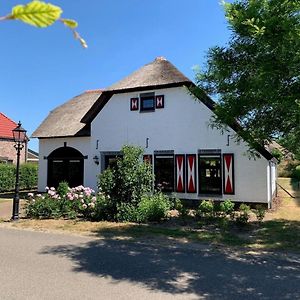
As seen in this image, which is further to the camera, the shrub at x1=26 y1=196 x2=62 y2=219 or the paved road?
the shrub at x1=26 y1=196 x2=62 y2=219

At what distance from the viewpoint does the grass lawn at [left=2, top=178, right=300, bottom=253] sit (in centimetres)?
984

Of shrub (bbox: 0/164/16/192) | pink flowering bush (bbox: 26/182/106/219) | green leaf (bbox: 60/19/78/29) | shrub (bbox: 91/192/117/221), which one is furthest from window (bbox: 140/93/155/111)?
green leaf (bbox: 60/19/78/29)

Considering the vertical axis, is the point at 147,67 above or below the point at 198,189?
above

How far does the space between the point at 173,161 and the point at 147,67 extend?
580 cm

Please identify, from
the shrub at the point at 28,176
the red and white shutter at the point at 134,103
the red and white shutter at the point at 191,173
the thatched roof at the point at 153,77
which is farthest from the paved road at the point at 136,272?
the shrub at the point at 28,176

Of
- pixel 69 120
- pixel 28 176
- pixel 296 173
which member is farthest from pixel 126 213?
pixel 296 173

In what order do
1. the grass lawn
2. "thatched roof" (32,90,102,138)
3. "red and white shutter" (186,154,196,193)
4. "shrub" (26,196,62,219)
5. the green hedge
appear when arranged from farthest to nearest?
the green hedge < "thatched roof" (32,90,102,138) < "red and white shutter" (186,154,196,193) < "shrub" (26,196,62,219) < the grass lawn

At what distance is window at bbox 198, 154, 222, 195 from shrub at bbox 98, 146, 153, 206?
14.5ft

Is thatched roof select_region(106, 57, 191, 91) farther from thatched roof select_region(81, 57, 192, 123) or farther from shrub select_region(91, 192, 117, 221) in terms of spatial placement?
shrub select_region(91, 192, 117, 221)

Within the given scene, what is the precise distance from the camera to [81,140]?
2183cm

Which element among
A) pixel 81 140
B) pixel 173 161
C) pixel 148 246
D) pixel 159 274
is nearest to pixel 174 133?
pixel 173 161

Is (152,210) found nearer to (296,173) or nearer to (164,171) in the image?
(164,171)

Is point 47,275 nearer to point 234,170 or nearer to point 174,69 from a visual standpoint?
point 234,170

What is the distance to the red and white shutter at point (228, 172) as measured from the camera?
1716 cm
